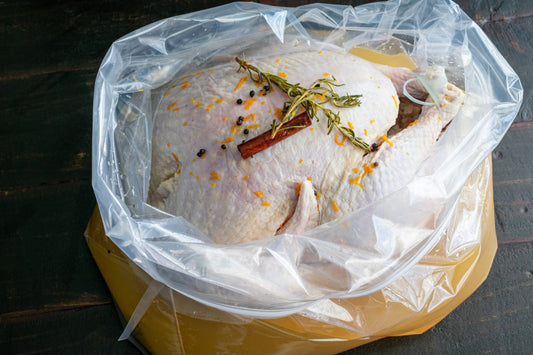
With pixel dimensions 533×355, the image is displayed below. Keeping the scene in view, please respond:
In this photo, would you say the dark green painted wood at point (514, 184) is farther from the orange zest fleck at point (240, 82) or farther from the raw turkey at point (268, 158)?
the orange zest fleck at point (240, 82)

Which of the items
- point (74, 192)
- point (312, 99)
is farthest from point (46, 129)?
point (312, 99)

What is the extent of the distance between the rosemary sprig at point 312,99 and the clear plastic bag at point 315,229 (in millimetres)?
133

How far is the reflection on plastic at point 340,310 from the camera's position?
87 cm

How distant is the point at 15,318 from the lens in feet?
3.33

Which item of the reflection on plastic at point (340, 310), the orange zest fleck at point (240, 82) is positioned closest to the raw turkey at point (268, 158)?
the orange zest fleck at point (240, 82)

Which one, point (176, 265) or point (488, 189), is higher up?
point (176, 265)

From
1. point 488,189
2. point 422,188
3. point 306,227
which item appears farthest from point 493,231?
point 306,227

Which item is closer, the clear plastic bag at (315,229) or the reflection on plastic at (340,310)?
the clear plastic bag at (315,229)

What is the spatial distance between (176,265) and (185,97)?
0.93 feet

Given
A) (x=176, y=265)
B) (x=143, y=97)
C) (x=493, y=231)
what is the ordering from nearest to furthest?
(x=176, y=265) < (x=143, y=97) < (x=493, y=231)

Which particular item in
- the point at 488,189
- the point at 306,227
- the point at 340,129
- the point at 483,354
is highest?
the point at 340,129

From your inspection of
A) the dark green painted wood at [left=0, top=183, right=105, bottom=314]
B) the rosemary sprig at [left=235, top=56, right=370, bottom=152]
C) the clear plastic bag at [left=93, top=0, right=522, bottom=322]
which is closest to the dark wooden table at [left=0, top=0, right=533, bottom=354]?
the dark green painted wood at [left=0, top=183, right=105, bottom=314]

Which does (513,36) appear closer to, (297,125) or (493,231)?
(493,231)

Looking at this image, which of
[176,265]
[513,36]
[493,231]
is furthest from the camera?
[513,36]
